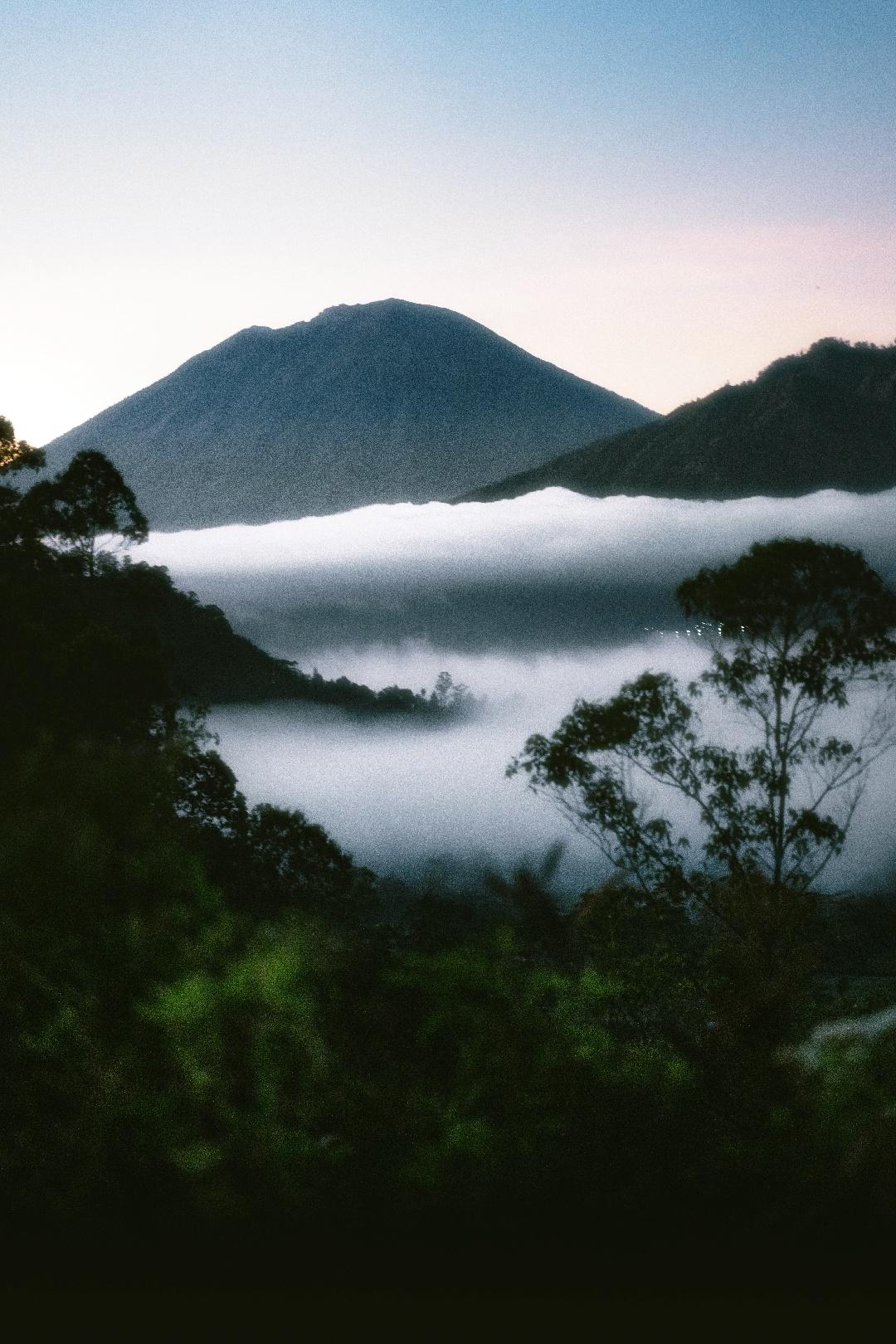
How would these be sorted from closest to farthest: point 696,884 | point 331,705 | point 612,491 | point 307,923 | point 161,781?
1. point 307,923
2. point 161,781
3. point 696,884
4. point 331,705
5. point 612,491

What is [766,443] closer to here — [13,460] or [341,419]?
[341,419]

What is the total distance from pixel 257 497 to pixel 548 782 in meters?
8.87

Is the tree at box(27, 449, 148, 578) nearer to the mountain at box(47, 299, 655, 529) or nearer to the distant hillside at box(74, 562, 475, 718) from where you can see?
the distant hillside at box(74, 562, 475, 718)

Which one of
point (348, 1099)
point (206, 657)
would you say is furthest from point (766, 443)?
point (348, 1099)

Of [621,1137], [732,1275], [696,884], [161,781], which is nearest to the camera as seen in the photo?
[732,1275]

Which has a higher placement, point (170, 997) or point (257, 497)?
point (257, 497)

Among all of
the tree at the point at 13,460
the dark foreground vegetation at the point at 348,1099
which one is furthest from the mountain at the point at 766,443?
the dark foreground vegetation at the point at 348,1099

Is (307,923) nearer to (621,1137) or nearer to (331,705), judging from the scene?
(621,1137)

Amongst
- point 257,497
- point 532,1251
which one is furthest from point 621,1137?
point 257,497

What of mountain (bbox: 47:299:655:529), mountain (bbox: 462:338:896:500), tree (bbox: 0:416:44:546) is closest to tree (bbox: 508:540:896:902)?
tree (bbox: 0:416:44:546)

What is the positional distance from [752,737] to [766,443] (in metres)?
9.43

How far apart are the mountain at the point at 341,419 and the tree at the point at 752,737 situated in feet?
23.5

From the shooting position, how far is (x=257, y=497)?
660 inches

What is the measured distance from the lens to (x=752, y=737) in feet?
30.9
